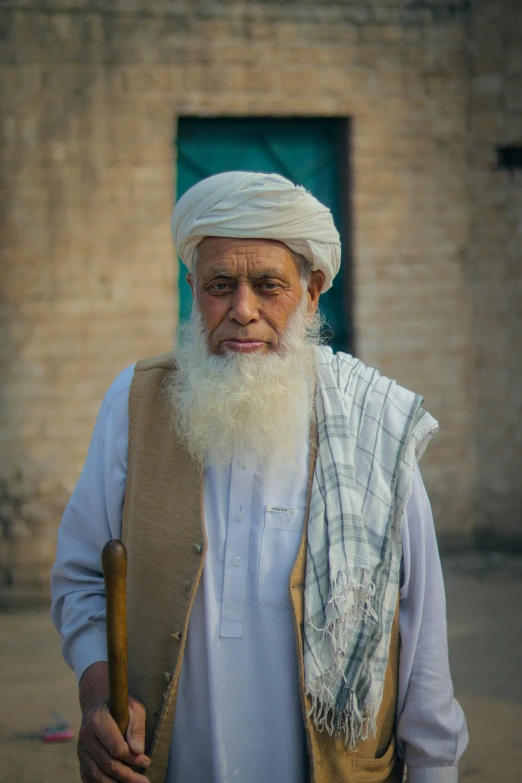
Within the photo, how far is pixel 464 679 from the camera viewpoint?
507cm

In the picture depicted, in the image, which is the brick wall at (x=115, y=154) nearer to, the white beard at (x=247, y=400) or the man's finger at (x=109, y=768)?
the white beard at (x=247, y=400)

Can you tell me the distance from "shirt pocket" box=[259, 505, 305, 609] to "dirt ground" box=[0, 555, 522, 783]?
2.41 m

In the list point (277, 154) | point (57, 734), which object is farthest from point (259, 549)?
point (277, 154)

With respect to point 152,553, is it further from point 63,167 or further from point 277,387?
point 63,167

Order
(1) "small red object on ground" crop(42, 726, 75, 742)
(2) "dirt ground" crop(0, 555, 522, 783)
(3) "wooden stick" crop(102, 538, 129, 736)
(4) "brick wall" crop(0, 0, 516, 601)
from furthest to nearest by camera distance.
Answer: (4) "brick wall" crop(0, 0, 516, 601) < (1) "small red object on ground" crop(42, 726, 75, 742) < (2) "dirt ground" crop(0, 555, 522, 783) < (3) "wooden stick" crop(102, 538, 129, 736)

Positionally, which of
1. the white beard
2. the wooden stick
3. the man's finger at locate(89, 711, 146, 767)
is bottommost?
the man's finger at locate(89, 711, 146, 767)

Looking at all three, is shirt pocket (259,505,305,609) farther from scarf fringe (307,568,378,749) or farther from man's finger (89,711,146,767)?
man's finger (89,711,146,767)

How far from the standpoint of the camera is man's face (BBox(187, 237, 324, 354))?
2.30 meters

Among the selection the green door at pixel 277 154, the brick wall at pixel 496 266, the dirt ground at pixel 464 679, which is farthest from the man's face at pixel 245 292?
the brick wall at pixel 496 266

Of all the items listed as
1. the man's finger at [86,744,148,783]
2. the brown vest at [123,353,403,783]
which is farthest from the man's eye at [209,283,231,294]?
the man's finger at [86,744,148,783]


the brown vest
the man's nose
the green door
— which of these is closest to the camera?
the brown vest

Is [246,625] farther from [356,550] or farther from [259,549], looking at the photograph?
[356,550]

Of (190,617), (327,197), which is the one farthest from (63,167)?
(190,617)

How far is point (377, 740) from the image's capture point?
2.23 meters
